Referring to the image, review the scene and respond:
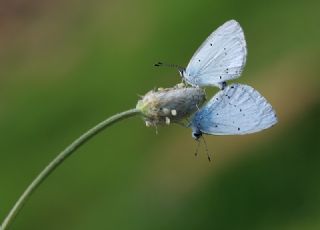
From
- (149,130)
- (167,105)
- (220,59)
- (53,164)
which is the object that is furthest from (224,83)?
(149,130)

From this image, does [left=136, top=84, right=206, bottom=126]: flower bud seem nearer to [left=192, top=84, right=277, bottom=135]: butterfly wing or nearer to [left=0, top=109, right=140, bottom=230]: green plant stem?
[left=192, top=84, right=277, bottom=135]: butterfly wing

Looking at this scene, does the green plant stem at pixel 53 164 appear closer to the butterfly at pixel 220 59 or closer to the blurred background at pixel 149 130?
the butterfly at pixel 220 59

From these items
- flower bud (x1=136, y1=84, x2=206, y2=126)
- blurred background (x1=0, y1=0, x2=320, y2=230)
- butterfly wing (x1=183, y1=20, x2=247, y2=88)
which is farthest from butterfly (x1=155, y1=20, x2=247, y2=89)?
blurred background (x1=0, y1=0, x2=320, y2=230)

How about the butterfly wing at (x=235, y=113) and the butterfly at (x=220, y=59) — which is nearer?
the butterfly wing at (x=235, y=113)

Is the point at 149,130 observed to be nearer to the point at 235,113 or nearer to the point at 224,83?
the point at 224,83

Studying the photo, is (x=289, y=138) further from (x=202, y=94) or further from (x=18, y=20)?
(x=18, y=20)

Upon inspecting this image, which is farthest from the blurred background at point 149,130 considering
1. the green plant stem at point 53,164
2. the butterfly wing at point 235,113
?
the green plant stem at point 53,164

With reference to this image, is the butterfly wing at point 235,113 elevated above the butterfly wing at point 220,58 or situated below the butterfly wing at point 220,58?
below
